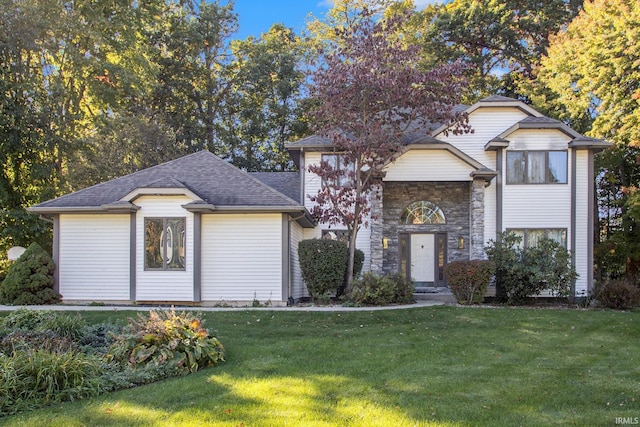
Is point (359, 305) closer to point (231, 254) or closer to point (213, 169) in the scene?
point (231, 254)

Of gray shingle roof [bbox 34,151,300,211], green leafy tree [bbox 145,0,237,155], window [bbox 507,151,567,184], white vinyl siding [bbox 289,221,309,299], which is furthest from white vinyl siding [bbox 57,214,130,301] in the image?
green leafy tree [bbox 145,0,237,155]

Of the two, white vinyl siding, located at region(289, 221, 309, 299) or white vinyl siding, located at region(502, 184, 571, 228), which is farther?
white vinyl siding, located at region(502, 184, 571, 228)

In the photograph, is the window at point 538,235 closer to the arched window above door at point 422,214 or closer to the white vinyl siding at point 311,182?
the arched window above door at point 422,214

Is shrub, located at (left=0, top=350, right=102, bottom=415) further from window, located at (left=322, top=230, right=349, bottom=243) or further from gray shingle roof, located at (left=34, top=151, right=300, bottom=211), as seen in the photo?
window, located at (left=322, top=230, right=349, bottom=243)

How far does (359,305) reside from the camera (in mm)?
12508

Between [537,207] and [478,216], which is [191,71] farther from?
[537,207]

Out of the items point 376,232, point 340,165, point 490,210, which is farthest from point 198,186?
point 490,210

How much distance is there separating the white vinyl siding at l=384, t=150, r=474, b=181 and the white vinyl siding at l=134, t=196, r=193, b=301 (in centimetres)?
597

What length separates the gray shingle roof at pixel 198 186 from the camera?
1297 cm

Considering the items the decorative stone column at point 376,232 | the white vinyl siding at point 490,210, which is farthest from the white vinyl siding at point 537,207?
the decorative stone column at point 376,232

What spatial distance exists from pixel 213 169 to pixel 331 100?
412cm

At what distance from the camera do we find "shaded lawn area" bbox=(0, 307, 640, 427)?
14.8 feet

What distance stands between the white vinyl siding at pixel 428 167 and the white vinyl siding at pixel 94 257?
7.70 metres

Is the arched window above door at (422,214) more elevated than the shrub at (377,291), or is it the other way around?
the arched window above door at (422,214)
